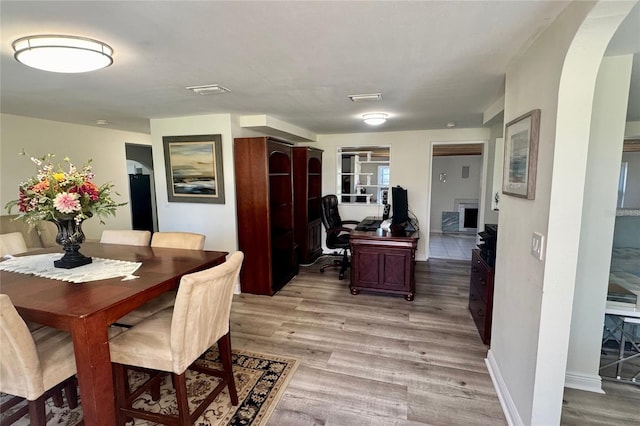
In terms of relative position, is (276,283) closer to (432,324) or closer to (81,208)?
(432,324)

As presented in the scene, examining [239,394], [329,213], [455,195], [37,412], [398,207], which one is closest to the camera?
[37,412]

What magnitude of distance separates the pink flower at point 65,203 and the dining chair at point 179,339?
847mm

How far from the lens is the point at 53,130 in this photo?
170 inches

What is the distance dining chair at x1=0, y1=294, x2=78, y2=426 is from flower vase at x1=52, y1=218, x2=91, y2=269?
0.55m

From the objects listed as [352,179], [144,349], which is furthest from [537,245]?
[352,179]

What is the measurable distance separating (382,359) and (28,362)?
2.24m

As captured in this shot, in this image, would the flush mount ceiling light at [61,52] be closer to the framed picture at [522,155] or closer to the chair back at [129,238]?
the chair back at [129,238]

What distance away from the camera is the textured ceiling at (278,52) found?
1429 millimetres

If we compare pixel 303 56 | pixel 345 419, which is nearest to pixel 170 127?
pixel 303 56

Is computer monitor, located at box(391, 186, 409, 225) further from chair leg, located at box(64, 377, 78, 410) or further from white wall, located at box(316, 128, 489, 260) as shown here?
chair leg, located at box(64, 377, 78, 410)

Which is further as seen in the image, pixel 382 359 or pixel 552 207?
pixel 382 359

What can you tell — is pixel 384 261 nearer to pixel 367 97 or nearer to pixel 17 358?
pixel 367 97

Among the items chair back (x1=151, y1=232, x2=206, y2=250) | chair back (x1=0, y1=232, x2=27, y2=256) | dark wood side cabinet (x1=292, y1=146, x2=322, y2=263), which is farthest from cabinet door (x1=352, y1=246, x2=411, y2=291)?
chair back (x1=0, y1=232, x2=27, y2=256)

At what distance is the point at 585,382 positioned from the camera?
2.19 m
